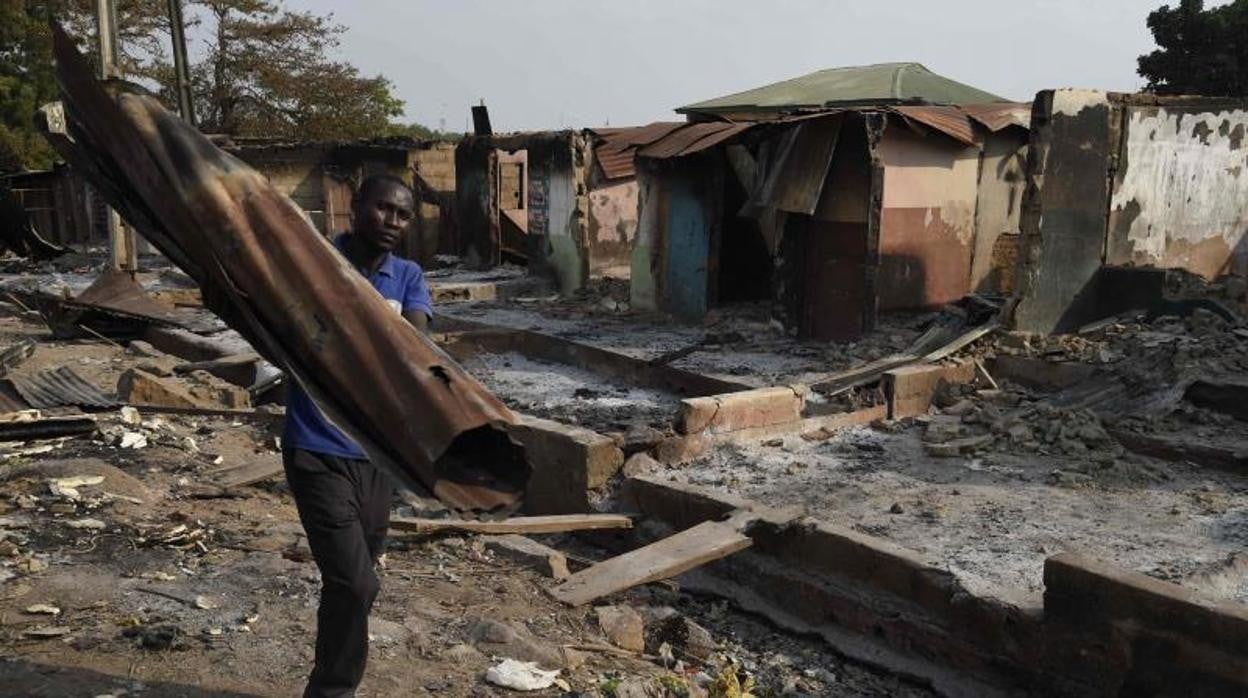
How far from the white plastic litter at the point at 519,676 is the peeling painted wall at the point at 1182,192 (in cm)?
881

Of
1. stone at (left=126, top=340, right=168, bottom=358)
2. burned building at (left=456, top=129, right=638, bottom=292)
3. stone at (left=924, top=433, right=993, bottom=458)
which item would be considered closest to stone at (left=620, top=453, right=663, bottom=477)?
stone at (left=924, top=433, right=993, bottom=458)

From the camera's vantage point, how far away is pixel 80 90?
2551mm

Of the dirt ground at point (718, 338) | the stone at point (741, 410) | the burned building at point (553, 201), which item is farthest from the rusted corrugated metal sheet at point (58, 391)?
the burned building at point (553, 201)

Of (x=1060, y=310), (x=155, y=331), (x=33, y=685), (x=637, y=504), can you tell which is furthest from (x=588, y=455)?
(x=155, y=331)

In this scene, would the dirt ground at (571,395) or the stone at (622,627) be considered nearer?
the stone at (622,627)

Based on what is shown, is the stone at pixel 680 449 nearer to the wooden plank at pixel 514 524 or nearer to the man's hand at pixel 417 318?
the wooden plank at pixel 514 524

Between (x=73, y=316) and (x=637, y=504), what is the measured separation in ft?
26.4

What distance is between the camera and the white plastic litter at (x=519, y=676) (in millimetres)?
3654

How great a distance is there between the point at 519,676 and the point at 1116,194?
9087 mm

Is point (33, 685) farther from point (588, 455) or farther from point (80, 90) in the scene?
point (588, 455)

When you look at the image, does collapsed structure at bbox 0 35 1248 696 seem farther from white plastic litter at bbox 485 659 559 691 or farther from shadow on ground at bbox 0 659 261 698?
shadow on ground at bbox 0 659 261 698

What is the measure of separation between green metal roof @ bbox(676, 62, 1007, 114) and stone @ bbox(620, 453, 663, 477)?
11.5m

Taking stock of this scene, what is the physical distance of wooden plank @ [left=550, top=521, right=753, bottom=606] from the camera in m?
4.84

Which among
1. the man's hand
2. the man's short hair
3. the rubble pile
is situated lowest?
the rubble pile
